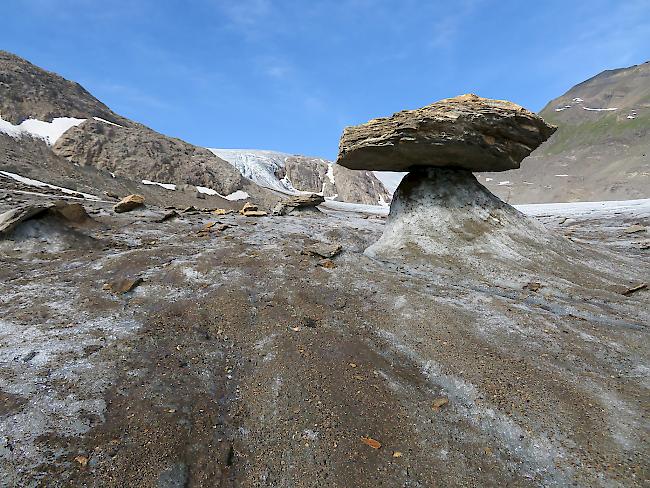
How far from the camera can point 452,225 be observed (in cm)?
1280

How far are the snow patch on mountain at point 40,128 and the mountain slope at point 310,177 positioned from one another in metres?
31.5

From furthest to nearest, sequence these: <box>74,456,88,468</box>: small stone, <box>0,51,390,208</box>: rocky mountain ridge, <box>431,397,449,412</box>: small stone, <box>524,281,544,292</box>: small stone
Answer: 1. <box>0,51,390,208</box>: rocky mountain ridge
2. <box>524,281,544,292</box>: small stone
3. <box>431,397,449,412</box>: small stone
4. <box>74,456,88,468</box>: small stone

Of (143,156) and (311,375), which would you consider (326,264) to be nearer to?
(311,375)

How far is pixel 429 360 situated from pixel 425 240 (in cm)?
618

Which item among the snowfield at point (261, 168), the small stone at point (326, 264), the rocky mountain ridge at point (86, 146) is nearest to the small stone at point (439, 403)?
the small stone at point (326, 264)

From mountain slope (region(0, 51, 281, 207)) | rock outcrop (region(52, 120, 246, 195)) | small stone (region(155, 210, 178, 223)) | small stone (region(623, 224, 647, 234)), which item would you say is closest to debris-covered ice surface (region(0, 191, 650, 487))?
small stone (region(155, 210, 178, 223))

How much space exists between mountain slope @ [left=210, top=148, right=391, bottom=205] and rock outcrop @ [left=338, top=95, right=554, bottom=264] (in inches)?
2199

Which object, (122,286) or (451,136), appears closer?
(122,286)

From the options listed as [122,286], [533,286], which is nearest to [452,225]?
[533,286]

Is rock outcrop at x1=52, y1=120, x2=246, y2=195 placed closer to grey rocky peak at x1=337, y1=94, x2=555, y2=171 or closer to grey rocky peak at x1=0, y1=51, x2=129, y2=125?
grey rocky peak at x1=0, y1=51, x2=129, y2=125

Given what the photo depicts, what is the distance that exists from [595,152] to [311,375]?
130 metres

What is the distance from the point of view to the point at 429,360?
6797 millimetres

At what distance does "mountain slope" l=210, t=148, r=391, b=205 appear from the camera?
233 feet

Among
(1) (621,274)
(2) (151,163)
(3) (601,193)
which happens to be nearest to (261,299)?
(1) (621,274)
